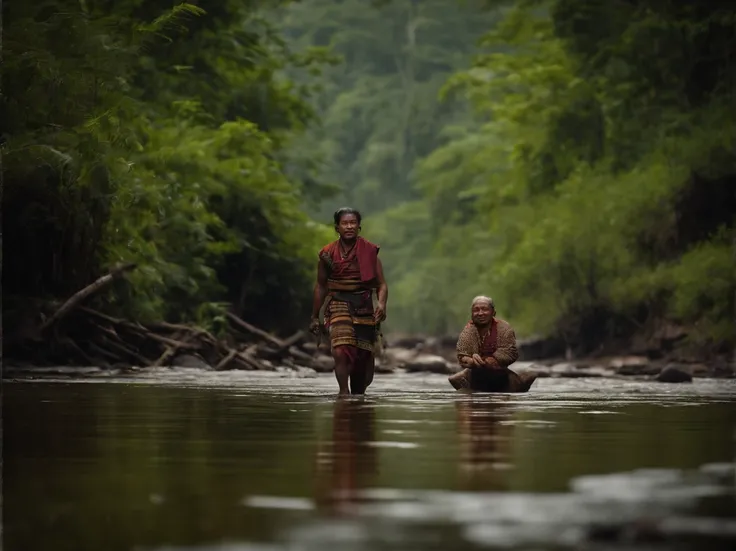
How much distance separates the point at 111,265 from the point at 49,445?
19.2 meters

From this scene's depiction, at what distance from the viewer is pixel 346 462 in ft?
28.4

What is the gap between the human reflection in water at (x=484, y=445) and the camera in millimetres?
7727

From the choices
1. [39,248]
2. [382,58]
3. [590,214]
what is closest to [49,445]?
[39,248]

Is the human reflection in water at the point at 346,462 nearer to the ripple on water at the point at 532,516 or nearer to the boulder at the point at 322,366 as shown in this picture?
the ripple on water at the point at 532,516

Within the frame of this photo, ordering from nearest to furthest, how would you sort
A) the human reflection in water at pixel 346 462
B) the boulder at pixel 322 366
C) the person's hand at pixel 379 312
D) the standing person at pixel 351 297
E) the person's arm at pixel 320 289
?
1. the human reflection in water at pixel 346 462
2. the person's hand at pixel 379 312
3. the standing person at pixel 351 297
4. the person's arm at pixel 320 289
5. the boulder at pixel 322 366

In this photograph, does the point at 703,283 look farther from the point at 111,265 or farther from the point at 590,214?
the point at 111,265

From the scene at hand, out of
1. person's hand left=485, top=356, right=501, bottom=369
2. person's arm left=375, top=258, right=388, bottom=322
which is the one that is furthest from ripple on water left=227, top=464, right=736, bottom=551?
person's hand left=485, top=356, right=501, bottom=369

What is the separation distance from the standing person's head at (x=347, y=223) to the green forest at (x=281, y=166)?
21.6ft

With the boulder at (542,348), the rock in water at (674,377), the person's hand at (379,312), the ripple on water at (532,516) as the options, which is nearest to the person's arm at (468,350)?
the person's hand at (379,312)

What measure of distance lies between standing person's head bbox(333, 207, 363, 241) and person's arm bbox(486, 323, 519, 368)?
175 centimetres

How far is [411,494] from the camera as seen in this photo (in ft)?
23.2

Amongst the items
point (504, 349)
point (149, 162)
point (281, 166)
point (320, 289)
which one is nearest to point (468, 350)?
point (504, 349)

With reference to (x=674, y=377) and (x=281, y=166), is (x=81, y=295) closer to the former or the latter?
(x=674, y=377)

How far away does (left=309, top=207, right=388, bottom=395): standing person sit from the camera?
58.7 ft
